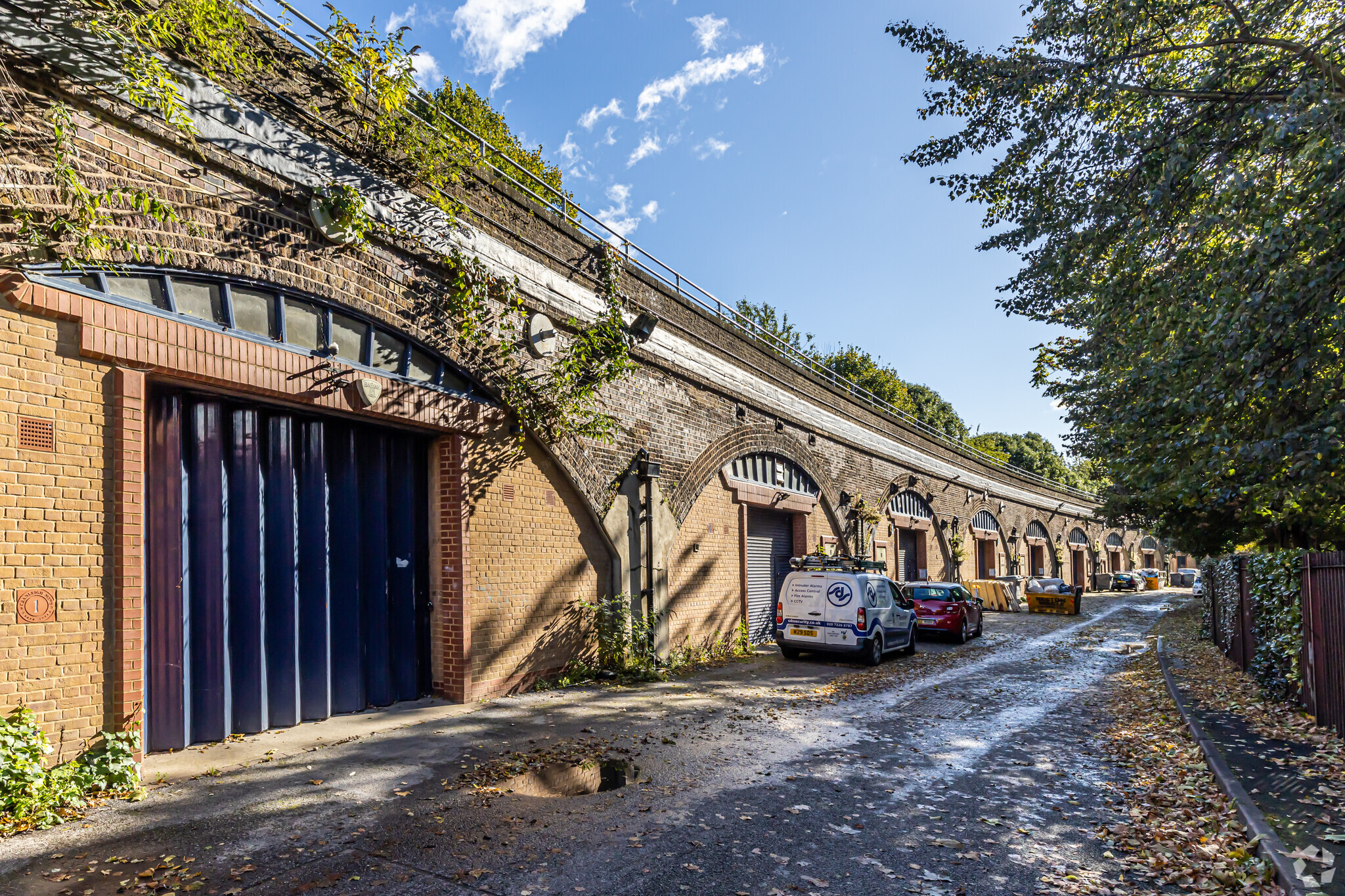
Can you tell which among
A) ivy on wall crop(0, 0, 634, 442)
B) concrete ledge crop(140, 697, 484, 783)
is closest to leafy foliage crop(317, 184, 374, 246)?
ivy on wall crop(0, 0, 634, 442)

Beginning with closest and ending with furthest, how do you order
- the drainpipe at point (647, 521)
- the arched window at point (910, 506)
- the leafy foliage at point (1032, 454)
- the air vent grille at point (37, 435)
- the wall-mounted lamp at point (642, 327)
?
1. the air vent grille at point (37, 435)
2. the drainpipe at point (647, 521)
3. the wall-mounted lamp at point (642, 327)
4. the arched window at point (910, 506)
5. the leafy foliage at point (1032, 454)

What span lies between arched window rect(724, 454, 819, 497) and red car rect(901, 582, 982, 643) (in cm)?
381

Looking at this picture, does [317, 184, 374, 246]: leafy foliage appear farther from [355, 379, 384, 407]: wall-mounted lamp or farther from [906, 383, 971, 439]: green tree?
[906, 383, 971, 439]: green tree

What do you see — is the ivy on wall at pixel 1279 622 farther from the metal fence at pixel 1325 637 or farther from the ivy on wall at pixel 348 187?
the ivy on wall at pixel 348 187

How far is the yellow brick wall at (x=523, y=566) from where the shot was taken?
33.1 ft

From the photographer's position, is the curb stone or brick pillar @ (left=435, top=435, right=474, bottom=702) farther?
brick pillar @ (left=435, top=435, right=474, bottom=702)

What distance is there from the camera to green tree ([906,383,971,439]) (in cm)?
6650

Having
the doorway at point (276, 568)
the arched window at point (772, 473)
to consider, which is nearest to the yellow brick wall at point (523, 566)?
the doorway at point (276, 568)

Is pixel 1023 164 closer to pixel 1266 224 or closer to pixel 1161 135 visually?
pixel 1161 135

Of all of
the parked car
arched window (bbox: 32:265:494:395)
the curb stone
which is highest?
arched window (bbox: 32:265:494:395)

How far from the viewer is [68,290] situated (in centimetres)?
597

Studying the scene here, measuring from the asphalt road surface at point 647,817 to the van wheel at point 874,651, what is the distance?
182 inches

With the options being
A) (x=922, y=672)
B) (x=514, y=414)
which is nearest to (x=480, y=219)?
(x=514, y=414)

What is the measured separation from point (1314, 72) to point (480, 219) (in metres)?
10.8
